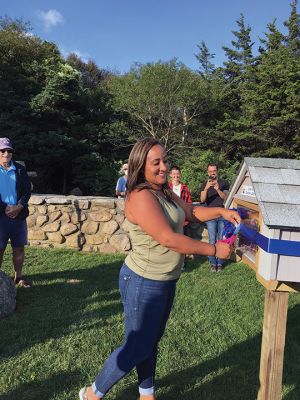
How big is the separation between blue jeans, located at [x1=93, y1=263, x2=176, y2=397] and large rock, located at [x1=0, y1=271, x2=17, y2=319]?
219 cm

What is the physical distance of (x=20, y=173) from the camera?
4980mm

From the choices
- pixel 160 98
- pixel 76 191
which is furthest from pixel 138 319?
pixel 160 98

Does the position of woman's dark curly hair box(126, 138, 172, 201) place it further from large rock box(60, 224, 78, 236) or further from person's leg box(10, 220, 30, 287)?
large rock box(60, 224, 78, 236)

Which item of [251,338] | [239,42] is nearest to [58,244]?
[251,338]

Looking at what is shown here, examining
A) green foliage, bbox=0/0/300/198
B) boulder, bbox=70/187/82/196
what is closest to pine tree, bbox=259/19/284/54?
green foliage, bbox=0/0/300/198

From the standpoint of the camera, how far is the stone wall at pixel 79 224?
763 centimetres

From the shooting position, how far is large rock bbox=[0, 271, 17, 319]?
13.9ft

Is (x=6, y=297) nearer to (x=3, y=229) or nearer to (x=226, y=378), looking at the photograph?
(x=3, y=229)

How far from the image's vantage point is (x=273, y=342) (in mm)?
2193

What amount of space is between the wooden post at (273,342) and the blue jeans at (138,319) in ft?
1.82

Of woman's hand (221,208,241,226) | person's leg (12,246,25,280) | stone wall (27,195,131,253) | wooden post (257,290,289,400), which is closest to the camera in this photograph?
wooden post (257,290,289,400)

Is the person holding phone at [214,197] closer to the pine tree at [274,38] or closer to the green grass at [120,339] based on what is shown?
the green grass at [120,339]

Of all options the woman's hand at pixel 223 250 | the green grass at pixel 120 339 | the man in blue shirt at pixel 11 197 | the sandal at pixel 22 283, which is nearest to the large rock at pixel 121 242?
the green grass at pixel 120 339

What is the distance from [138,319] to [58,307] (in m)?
2.55
